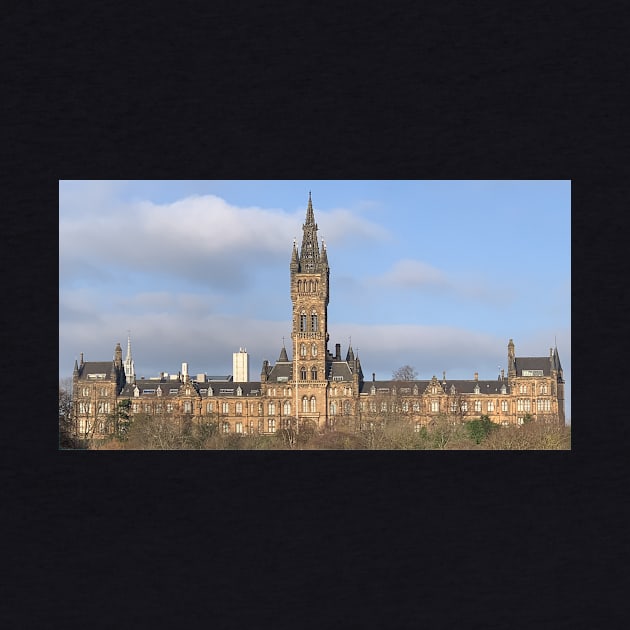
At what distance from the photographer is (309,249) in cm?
5334

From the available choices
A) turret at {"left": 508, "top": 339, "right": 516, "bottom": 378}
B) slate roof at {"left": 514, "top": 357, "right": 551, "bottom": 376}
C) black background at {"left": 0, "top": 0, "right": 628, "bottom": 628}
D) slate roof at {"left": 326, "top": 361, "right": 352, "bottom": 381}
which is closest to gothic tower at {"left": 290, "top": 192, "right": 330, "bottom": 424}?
slate roof at {"left": 326, "top": 361, "right": 352, "bottom": 381}

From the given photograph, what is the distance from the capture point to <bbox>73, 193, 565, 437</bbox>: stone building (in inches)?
1924

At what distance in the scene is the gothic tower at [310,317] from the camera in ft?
170

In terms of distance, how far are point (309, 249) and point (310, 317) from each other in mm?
3577

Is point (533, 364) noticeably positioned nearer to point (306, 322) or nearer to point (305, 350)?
point (305, 350)

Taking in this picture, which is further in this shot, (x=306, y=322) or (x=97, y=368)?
(x=306, y=322)

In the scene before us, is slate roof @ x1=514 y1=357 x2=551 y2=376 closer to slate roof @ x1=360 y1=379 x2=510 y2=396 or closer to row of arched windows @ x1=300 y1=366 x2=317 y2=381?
slate roof @ x1=360 y1=379 x2=510 y2=396

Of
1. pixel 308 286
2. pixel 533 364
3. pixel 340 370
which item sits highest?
pixel 308 286

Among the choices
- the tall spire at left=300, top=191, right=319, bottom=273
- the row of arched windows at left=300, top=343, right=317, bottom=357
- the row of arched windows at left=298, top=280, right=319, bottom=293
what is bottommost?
the row of arched windows at left=300, top=343, right=317, bottom=357
